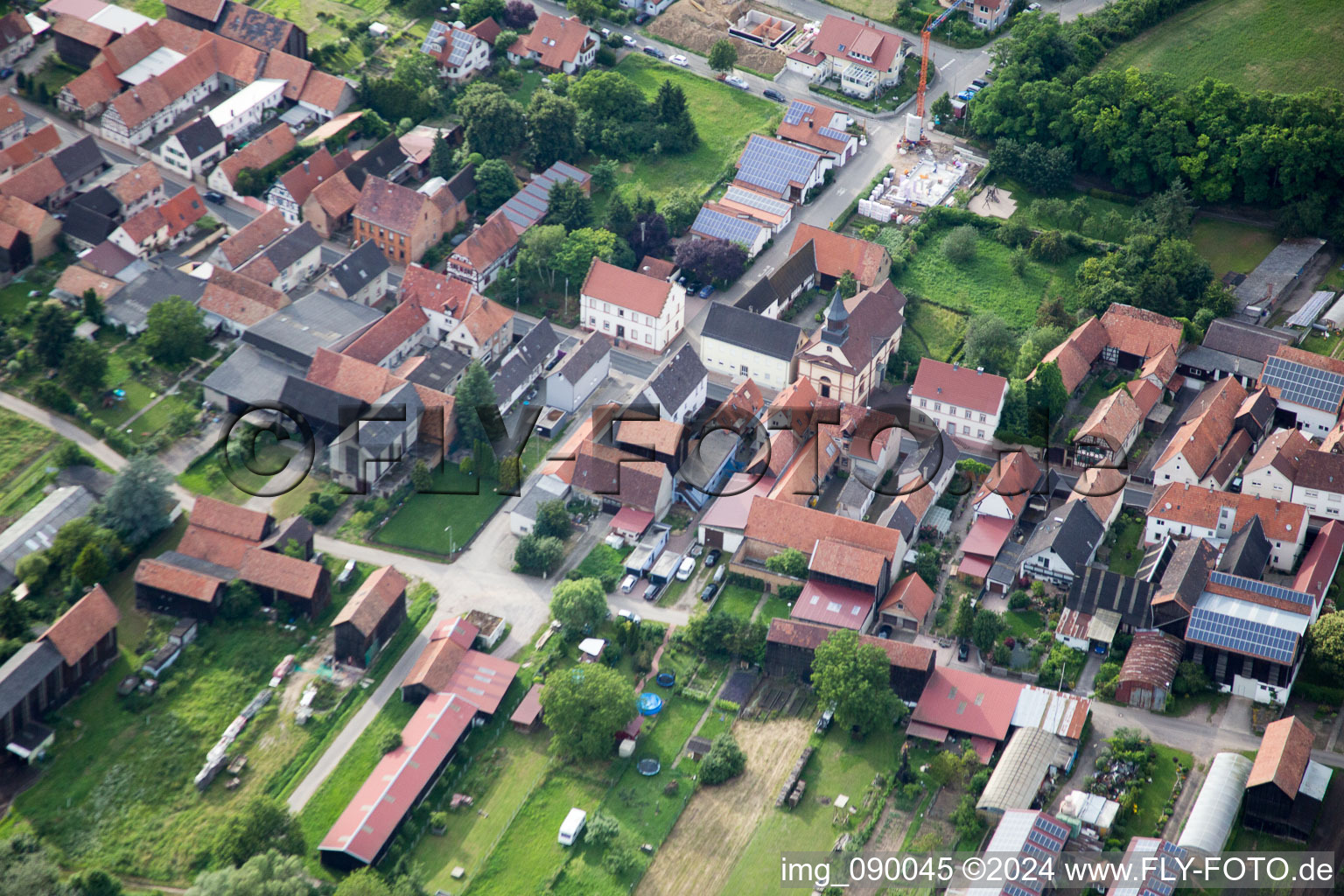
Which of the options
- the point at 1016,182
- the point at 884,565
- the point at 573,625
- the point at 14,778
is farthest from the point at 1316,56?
the point at 14,778

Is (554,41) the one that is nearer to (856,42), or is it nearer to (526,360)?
(856,42)

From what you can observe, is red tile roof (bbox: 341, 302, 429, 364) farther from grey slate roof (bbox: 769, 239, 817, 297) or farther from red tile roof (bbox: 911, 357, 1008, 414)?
red tile roof (bbox: 911, 357, 1008, 414)

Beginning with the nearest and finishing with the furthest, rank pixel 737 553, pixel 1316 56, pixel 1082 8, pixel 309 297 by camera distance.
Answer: pixel 737 553 → pixel 309 297 → pixel 1316 56 → pixel 1082 8

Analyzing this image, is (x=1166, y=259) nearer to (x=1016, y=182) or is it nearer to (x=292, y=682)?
(x=1016, y=182)

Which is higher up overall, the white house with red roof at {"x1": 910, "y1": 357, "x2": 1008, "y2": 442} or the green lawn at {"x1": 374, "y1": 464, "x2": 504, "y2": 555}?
the white house with red roof at {"x1": 910, "y1": 357, "x2": 1008, "y2": 442}

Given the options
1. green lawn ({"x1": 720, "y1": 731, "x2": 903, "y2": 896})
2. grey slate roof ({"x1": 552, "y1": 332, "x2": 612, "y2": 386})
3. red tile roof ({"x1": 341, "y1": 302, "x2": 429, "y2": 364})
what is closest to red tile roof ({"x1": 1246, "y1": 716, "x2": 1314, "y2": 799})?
green lawn ({"x1": 720, "y1": 731, "x2": 903, "y2": 896})

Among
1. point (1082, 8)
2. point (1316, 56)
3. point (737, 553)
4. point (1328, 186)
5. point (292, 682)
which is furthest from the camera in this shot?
point (1082, 8)
